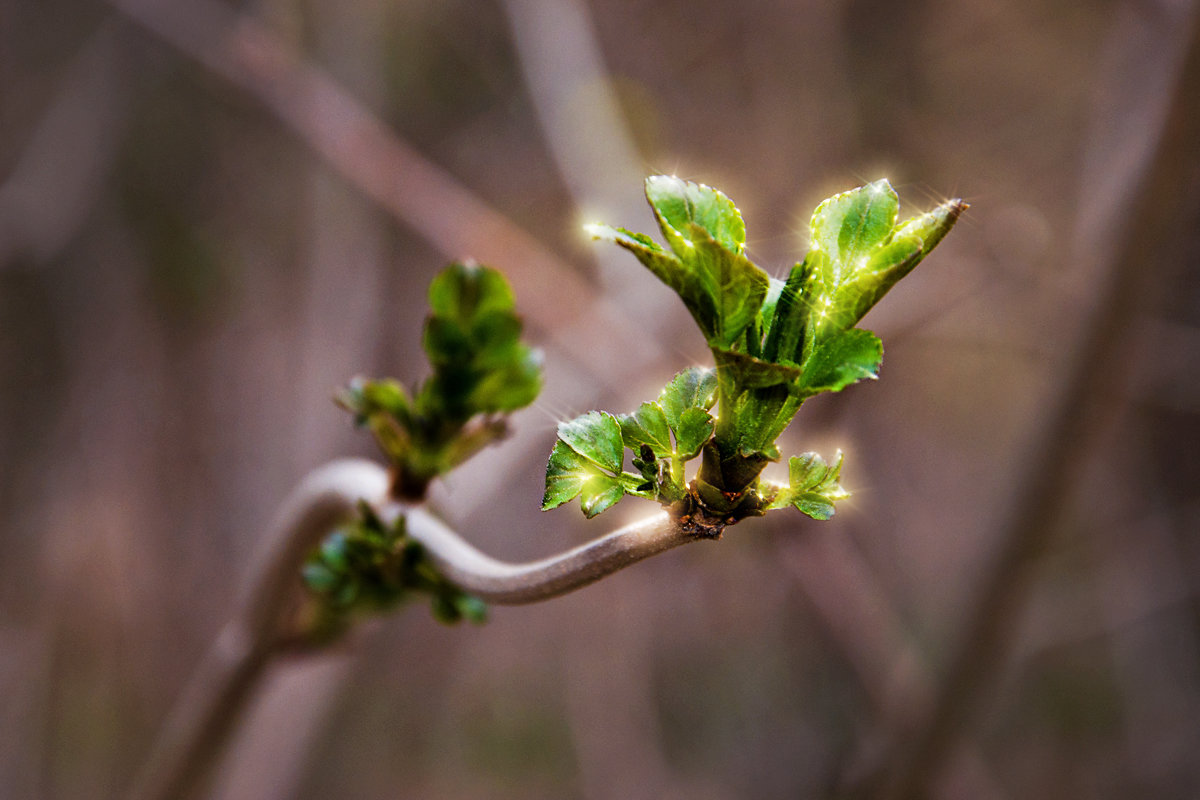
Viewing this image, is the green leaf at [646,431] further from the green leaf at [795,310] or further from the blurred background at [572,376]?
the blurred background at [572,376]

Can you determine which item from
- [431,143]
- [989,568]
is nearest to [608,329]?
[989,568]

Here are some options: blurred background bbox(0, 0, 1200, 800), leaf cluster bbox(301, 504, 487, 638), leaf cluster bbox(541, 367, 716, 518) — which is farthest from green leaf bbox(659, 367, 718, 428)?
blurred background bbox(0, 0, 1200, 800)

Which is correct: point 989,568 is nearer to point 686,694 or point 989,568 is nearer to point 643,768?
point 643,768

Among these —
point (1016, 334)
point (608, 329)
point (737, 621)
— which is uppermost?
point (608, 329)

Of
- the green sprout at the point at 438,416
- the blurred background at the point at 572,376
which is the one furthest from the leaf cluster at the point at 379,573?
the blurred background at the point at 572,376

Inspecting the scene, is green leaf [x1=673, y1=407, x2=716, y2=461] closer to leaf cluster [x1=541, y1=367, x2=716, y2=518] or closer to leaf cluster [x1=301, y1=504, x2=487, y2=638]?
leaf cluster [x1=541, y1=367, x2=716, y2=518]

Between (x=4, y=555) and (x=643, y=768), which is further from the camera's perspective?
(x=643, y=768)
